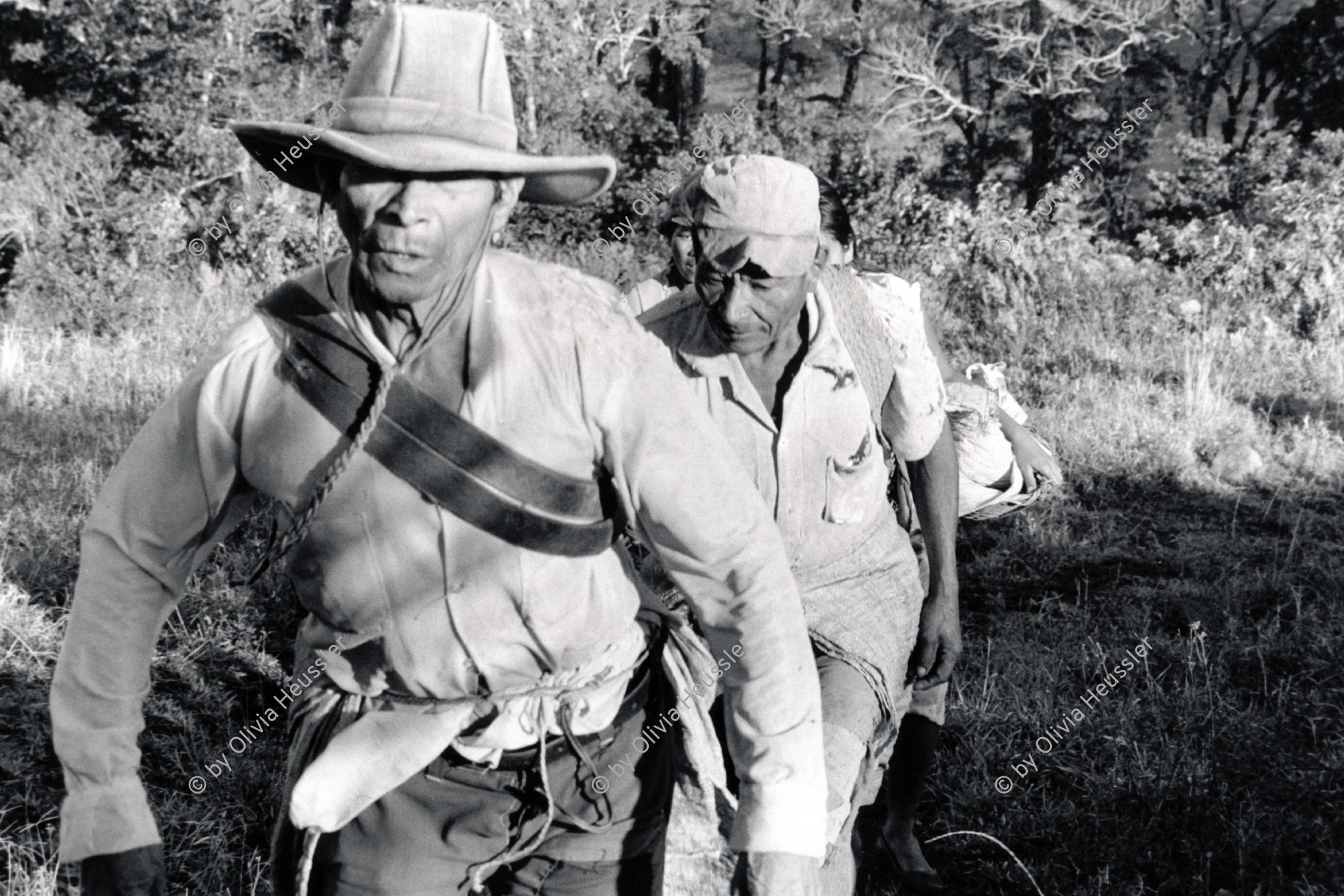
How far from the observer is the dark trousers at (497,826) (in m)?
2.25

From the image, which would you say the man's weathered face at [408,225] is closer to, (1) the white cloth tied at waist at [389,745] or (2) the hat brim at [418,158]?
(2) the hat brim at [418,158]

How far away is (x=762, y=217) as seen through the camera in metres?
3.03

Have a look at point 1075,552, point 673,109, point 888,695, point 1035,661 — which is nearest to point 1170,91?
point 673,109

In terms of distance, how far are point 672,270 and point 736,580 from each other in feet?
10.3

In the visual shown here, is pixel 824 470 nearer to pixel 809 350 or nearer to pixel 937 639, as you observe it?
pixel 809 350

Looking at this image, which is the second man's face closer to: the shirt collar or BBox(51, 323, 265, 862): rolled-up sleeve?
the shirt collar

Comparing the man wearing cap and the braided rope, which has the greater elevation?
the braided rope

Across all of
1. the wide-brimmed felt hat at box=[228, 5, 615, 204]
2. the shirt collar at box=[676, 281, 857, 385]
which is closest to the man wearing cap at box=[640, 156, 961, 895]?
the shirt collar at box=[676, 281, 857, 385]

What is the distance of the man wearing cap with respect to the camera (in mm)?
3049

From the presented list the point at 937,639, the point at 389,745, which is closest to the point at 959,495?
the point at 937,639

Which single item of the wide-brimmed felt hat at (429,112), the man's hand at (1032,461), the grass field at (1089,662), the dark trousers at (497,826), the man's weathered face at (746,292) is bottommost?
the grass field at (1089,662)

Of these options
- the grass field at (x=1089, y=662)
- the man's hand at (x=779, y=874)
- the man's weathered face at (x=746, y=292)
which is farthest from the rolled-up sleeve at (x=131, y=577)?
the grass field at (x=1089, y=662)

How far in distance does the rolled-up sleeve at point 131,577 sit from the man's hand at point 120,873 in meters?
0.02

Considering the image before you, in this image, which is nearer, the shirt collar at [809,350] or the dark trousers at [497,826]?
the dark trousers at [497,826]
